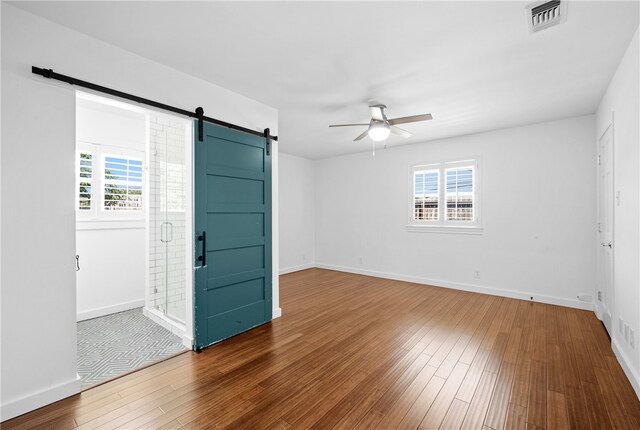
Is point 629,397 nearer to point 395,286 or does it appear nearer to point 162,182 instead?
point 395,286

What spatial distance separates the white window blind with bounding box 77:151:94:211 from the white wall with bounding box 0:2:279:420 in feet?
7.00

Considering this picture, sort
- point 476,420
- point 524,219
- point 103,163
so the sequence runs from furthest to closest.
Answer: point 524,219 < point 103,163 < point 476,420

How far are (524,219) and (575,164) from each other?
1032mm

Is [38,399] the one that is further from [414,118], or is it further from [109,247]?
[414,118]

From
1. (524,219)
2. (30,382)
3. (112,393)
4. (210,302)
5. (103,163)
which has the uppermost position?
(103,163)

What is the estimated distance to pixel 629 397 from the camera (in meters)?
2.21

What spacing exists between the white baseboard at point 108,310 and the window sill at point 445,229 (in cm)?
→ 498

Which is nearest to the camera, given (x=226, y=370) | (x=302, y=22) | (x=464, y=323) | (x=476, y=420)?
(x=476, y=420)

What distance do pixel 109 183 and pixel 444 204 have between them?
5.62 metres

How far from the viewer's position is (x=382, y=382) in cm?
242

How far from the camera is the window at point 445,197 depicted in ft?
17.4

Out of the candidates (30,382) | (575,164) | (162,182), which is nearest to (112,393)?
(30,382)

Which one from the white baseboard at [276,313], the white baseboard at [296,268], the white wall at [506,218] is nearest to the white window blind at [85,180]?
the white baseboard at [276,313]

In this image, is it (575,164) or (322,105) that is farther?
(575,164)
